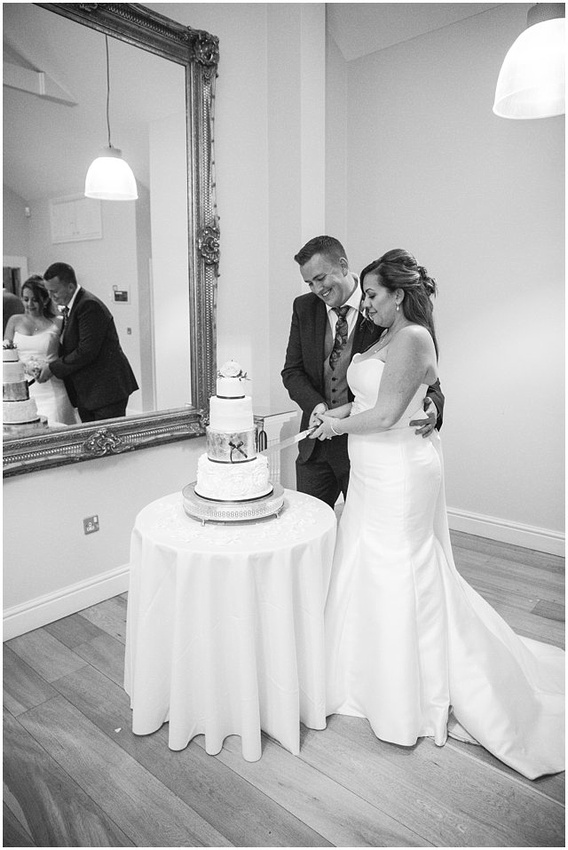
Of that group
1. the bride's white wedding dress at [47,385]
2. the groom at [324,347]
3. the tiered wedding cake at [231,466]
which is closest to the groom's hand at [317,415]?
the groom at [324,347]

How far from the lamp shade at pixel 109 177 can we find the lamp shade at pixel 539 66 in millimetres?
1752

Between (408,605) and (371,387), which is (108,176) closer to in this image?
(371,387)

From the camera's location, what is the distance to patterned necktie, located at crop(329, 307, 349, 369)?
2740 millimetres

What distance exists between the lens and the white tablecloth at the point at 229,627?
1.90 meters

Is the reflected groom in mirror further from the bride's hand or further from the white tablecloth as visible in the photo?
the bride's hand

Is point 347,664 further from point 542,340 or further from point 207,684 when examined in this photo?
point 542,340

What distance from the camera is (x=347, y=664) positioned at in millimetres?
2219

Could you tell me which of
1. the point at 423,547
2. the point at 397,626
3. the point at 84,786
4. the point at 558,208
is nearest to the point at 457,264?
the point at 558,208

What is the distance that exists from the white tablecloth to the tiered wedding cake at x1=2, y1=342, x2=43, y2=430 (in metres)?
0.98

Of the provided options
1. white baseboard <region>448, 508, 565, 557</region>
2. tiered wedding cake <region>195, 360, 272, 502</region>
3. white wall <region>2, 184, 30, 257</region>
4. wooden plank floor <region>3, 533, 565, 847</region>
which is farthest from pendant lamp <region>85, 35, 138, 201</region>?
white baseboard <region>448, 508, 565, 557</region>

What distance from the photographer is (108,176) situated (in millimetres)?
2926

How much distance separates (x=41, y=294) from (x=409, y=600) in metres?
2.03

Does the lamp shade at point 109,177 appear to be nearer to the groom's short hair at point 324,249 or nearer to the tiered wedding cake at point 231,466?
the groom's short hair at point 324,249

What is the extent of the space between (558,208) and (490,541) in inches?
80.6
